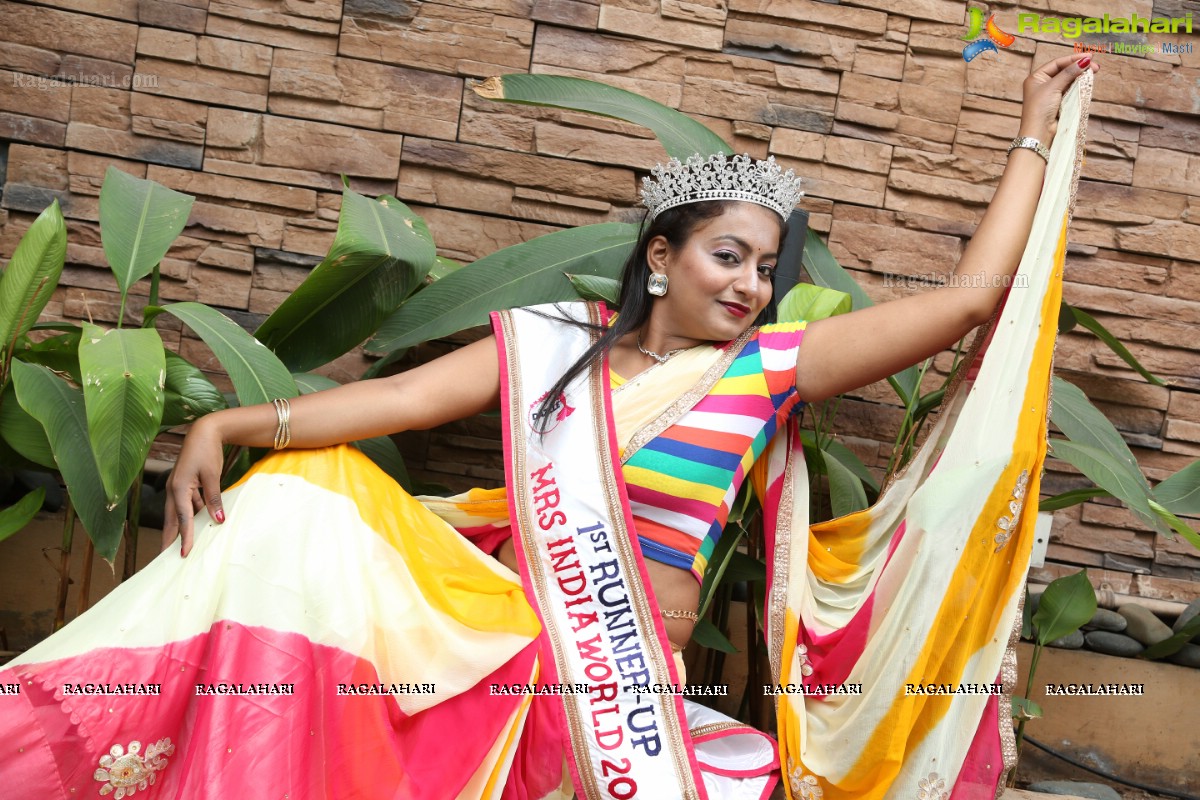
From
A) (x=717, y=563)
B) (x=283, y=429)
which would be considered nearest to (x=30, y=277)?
(x=283, y=429)

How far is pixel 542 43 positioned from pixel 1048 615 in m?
1.69

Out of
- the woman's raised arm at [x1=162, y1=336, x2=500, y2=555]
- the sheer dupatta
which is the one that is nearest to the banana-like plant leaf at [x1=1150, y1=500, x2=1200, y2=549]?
the sheer dupatta

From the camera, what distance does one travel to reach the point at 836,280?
6.76 feet

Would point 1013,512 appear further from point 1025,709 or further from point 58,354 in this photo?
point 58,354

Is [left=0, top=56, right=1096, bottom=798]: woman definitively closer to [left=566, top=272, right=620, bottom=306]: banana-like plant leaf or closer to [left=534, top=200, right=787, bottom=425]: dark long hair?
[left=534, top=200, right=787, bottom=425]: dark long hair

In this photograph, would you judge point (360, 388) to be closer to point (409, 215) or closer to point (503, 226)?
point (409, 215)

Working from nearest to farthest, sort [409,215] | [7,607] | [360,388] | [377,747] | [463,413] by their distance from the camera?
[377,747] → [360,388] → [463,413] → [409,215] → [7,607]

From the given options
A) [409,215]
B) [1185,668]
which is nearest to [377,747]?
[409,215]

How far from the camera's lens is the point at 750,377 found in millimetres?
1577

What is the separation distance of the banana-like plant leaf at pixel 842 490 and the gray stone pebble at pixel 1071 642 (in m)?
0.80

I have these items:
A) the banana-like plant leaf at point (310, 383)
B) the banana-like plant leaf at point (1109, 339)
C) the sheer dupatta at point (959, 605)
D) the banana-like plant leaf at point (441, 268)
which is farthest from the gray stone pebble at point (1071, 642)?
the banana-like plant leaf at point (310, 383)

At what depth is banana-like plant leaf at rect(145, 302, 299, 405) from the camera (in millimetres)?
1625

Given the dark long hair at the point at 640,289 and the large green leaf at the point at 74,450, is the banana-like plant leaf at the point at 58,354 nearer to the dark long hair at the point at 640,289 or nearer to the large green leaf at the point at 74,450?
the large green leaf at the point at 74,450

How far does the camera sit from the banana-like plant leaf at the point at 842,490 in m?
1.84
